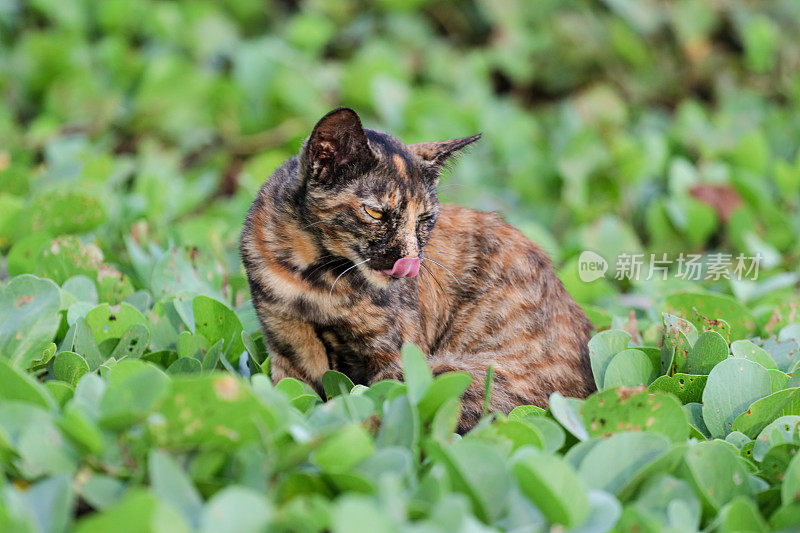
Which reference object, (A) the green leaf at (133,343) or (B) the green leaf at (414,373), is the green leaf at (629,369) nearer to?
(B) the green leaf at (414,373)

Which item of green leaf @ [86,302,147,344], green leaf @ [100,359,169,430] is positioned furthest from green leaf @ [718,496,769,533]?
green leaf @ [86,302,147,344]

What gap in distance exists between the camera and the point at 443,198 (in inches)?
195

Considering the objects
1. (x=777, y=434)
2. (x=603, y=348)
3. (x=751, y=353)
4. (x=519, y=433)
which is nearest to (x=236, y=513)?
(x=519, y=433)

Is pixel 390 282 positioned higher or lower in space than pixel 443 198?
higher

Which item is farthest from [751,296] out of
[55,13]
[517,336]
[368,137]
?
[55,13]

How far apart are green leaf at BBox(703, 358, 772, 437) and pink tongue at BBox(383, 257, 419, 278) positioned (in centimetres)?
91

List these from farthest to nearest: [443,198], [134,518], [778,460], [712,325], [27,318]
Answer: [443,198] → [712,325] → [27,318] → [778,460] → [134,518]

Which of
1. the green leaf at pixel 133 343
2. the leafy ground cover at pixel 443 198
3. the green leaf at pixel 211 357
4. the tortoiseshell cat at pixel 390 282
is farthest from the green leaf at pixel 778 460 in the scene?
the green leaf at pixel 133 343

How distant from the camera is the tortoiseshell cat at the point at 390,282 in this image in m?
2.71

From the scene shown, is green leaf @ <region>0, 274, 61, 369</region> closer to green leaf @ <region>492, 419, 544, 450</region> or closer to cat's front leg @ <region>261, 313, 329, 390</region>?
cat's front leg @ <region>261, 313, 329, 390</region>

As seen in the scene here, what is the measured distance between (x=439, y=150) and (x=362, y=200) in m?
0.41

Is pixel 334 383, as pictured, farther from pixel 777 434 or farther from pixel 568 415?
pixel 777 434

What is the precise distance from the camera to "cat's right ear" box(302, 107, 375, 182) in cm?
264

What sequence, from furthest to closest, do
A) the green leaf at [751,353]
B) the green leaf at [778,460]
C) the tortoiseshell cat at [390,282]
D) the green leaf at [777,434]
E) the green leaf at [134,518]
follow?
the green leaf at [751,353], the tortoiseshell cat at [390,282], the green leaf at [777,434], the green leaf at [778,460], the green leaf at [134,518]
